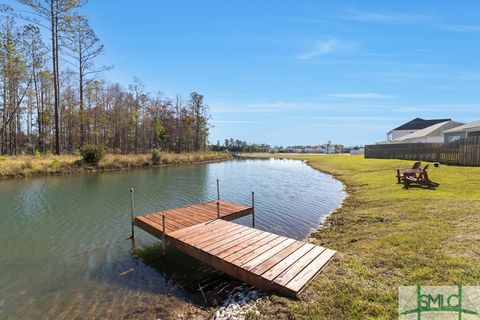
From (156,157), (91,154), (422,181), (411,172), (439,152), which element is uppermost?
(439,152)

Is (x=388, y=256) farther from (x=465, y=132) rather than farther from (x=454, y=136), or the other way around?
(x=454, y=136)

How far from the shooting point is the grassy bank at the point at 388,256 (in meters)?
3.27

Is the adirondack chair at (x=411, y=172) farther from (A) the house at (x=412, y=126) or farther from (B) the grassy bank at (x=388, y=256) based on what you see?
(A) the house at (x=412, y=126)

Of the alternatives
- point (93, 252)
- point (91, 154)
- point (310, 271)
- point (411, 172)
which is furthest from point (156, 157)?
point (310, 271)

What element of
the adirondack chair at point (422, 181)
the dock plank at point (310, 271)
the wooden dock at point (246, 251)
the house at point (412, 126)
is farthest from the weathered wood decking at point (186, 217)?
the house at point (412, 126)

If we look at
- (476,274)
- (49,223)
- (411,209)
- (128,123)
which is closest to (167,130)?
(128,123)

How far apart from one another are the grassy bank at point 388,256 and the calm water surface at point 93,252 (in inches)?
65.7

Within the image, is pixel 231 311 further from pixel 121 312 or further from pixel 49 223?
pixel 49 223

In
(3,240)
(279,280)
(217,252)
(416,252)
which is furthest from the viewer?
(3,240)

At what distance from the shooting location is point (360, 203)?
1018cm

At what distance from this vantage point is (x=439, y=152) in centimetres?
2117

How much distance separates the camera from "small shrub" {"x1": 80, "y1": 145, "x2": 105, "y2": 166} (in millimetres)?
23047

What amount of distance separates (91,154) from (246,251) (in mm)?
22910

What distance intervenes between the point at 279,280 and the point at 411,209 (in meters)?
5.99
